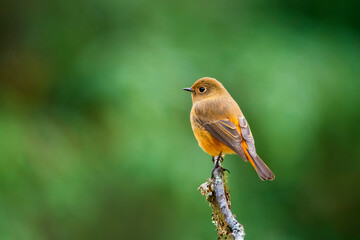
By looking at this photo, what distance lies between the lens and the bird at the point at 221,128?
3.27 metres

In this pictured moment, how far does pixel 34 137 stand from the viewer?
4961mm

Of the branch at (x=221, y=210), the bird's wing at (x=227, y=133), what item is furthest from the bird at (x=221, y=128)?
the branch at (x=221, y=210)

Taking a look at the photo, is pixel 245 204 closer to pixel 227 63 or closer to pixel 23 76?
pixel 227 63

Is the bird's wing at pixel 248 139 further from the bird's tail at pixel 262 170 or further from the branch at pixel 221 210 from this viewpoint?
the branch at pixel 221 210

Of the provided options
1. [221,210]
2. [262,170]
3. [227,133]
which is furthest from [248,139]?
[221,210]

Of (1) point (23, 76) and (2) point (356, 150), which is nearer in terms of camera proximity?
(2) point (356, 150)

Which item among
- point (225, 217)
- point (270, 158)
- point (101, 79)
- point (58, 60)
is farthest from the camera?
point (58, 60)

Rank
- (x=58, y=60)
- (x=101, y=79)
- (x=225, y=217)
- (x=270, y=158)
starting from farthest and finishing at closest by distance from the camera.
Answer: (x=58, y=60), (x=101, y=79), (x=270, y=158), (x=225, y=217)

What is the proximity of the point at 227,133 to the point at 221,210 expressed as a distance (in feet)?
3.31

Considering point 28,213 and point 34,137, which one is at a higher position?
point 34,137

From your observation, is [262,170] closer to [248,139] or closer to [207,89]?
[248,139]

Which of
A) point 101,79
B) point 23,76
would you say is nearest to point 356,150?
point 101,79

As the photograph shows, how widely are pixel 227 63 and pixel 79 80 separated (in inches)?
58.3

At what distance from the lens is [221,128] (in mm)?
3457
